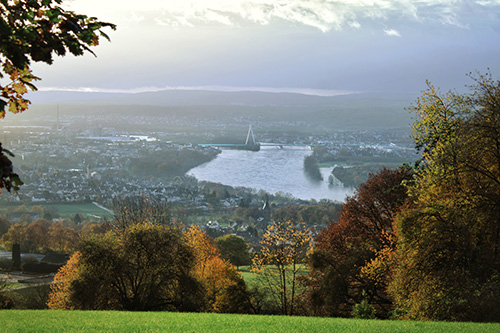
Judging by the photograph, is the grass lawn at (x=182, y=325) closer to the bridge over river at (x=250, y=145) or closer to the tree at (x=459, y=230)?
the tree at (x=459, y=230)

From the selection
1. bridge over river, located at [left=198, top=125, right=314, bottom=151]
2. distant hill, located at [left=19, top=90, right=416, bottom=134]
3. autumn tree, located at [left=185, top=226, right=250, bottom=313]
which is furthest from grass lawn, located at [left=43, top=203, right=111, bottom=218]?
distant hill, located at [left=19, top=90, right=416, bottom=134]

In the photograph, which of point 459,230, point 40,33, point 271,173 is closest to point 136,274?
point 459,230

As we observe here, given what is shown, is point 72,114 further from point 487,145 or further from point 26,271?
point 487,145

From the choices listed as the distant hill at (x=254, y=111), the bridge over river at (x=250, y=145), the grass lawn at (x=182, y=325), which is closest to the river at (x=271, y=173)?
the bridge over river at (x=250, y=145)

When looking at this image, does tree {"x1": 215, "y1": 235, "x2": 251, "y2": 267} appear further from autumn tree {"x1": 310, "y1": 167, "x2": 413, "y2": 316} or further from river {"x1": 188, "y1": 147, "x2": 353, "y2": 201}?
river {"x1": 188, "y1": 147, "x2": 353, "y2": 201}

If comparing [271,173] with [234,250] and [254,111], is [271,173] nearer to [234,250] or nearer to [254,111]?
[234,250]
